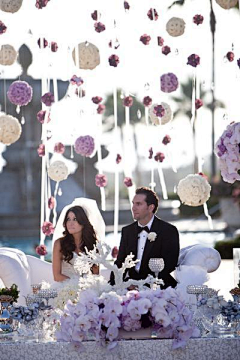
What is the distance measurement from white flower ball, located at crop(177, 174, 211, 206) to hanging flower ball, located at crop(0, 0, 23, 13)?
6.53 feet

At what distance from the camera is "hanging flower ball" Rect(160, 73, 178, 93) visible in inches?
335

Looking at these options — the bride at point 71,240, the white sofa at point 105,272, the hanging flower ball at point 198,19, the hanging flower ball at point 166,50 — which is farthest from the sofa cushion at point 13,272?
the hanging flower ball at point 198,19

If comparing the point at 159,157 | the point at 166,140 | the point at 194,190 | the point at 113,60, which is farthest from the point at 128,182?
the point at 113,60

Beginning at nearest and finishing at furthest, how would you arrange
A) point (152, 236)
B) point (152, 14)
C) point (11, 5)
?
point (152, 236), point (11, 5), point (152, 14)

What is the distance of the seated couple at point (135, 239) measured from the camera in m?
7.27

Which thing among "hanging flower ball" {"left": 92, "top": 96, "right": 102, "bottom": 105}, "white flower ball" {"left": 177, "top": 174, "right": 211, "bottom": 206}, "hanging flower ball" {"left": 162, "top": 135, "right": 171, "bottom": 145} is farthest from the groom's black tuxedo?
"hanging flower ball" {"left": 92, "top": 96, "right": 102, "bottom": 105}

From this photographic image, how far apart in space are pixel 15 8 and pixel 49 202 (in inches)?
79.3

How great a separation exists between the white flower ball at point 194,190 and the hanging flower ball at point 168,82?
2.75 ft

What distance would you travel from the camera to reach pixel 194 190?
26.8ft

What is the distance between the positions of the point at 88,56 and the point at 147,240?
64.0 inches

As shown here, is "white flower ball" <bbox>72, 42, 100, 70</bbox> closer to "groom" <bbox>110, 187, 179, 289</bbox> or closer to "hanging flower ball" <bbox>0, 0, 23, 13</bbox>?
"hanging flower ball" <bbox>0, 0, 23, 13</bbox>

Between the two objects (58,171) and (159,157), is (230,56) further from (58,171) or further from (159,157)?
(58,171)

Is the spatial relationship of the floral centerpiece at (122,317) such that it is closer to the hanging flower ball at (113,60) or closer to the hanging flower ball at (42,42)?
the hanging flower ball at (113,60)

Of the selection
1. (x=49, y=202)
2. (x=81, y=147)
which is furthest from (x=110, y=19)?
(x=49, y=202)
